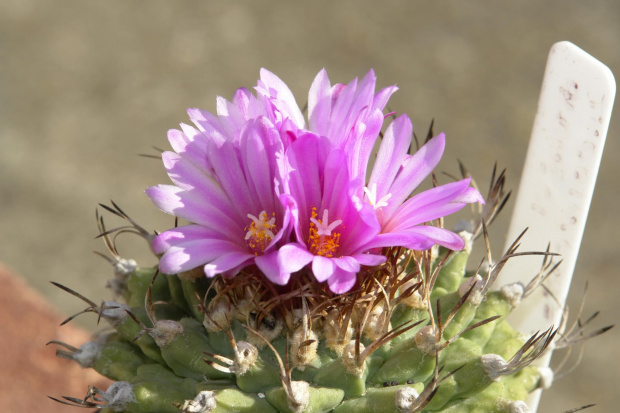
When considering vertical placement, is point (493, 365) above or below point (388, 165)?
below

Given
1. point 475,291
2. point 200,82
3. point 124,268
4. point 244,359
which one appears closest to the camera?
point 244,359

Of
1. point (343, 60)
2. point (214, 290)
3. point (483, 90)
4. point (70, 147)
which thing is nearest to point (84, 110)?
point (70, 147)

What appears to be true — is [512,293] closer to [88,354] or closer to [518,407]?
[518,407]

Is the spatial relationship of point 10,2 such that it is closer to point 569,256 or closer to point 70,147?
point 70,147

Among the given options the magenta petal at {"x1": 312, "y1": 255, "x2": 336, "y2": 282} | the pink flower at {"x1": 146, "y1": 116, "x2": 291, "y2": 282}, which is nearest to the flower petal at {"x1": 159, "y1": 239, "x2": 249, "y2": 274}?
the pink flower at {"x1": 146, "y1": 116, "x2": 291, "y2": 282}

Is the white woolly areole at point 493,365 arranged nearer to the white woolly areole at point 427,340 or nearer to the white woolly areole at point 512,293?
the white woolly areole at point 427,340

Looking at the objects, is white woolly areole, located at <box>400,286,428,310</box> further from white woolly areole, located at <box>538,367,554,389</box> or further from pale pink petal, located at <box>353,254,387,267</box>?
white woolly areole, located at <box>538,367,554,389</box>

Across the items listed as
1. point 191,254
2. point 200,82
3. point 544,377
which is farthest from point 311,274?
point 200,82
